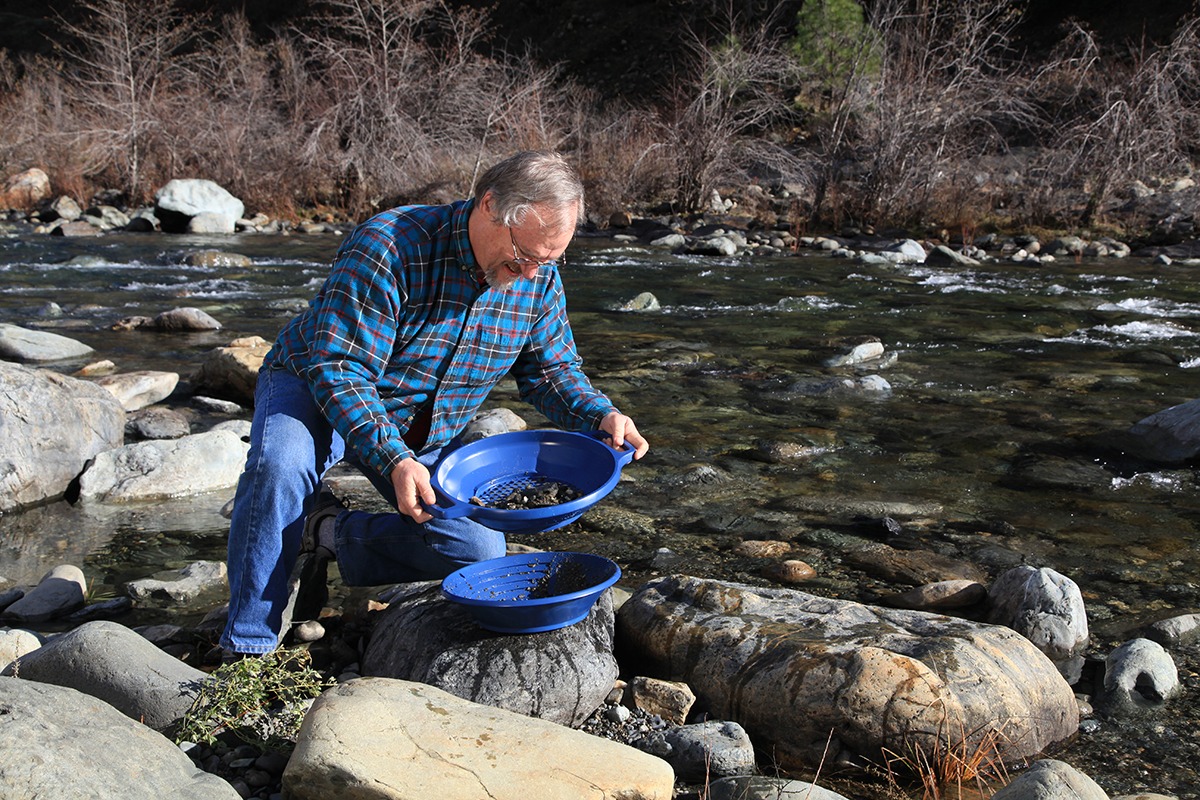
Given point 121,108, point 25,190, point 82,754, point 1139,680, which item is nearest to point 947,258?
point 1139,680

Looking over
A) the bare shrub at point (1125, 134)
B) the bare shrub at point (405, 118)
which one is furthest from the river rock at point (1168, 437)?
the bare shrub at point (405, 118)

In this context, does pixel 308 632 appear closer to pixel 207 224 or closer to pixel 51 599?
pixel 51 599

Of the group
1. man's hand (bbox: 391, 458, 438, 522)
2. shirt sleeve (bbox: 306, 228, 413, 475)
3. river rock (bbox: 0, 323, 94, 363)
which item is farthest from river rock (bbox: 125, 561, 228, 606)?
river rock (bbox: 0, 323, 94, 363)

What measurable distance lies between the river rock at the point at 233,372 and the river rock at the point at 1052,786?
16.9ft

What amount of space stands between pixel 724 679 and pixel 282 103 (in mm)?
19505

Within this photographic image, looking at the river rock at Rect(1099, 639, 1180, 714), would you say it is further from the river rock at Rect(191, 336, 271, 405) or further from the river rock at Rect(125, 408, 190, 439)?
the river rock at Rect(191, 336, 271, 405)

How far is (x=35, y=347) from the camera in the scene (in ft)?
25.8

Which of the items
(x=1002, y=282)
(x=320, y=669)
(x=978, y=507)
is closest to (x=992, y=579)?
(x=978, y=507)

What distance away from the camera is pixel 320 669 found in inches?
129

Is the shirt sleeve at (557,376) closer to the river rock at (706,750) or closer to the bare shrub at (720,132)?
the river rock at (706,750)

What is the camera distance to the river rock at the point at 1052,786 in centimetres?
238

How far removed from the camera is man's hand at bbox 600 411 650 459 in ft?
11.0

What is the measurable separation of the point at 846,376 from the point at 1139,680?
177 inches

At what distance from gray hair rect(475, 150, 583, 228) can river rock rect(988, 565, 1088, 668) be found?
1.96 meters
